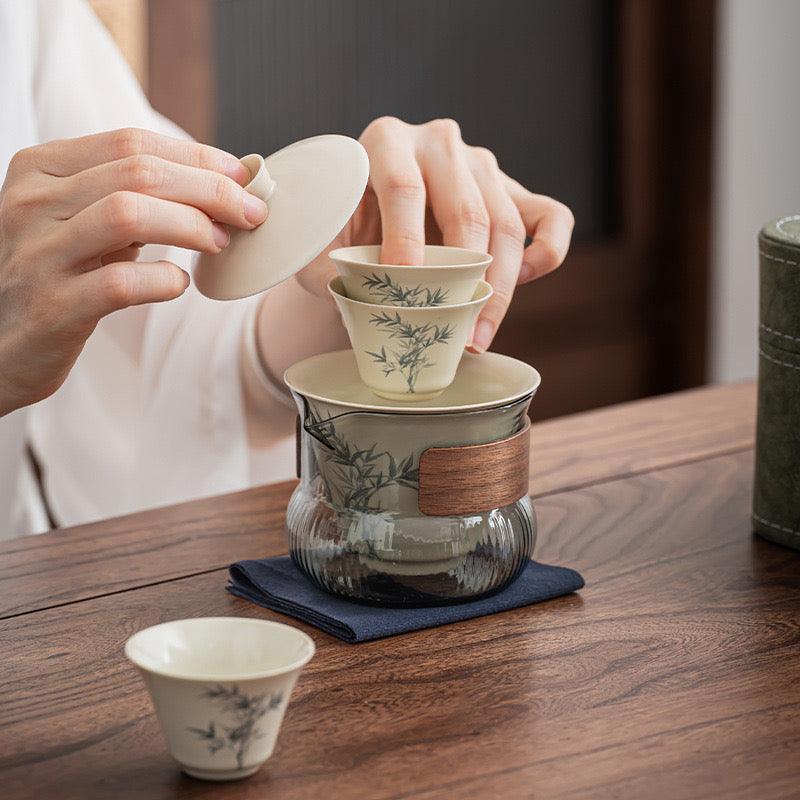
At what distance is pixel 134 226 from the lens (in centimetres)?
69

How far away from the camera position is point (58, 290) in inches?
29.2

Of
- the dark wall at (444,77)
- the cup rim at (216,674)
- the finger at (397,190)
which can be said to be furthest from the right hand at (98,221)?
the dark wall at (444,77)

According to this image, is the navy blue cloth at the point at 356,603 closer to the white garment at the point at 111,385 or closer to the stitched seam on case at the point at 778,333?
the stitched seam on case at the point at 778,333

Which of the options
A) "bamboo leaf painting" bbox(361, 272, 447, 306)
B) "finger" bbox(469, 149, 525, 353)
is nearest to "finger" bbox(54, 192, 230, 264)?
"bamboo leaf painting" bbox(361, 272, 447, 306)

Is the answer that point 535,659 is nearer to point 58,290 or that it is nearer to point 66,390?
point 58,290

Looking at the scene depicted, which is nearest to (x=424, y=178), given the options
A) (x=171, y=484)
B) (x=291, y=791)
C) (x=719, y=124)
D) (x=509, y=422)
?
(x=509, y=422)

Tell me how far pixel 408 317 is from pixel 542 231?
27 centimetres

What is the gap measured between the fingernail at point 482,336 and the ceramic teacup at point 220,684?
322 mm

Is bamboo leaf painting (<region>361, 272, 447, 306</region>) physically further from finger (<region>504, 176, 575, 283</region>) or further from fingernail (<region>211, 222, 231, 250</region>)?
finger (<region>504, 176, 575, 283</region>)

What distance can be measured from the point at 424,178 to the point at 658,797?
539mm

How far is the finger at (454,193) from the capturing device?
2.81 feet

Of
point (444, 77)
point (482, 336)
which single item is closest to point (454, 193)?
point (482, 336)

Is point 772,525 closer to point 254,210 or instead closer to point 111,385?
point 254,210

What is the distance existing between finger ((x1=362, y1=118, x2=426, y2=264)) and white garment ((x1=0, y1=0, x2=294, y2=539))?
0.46 metres
